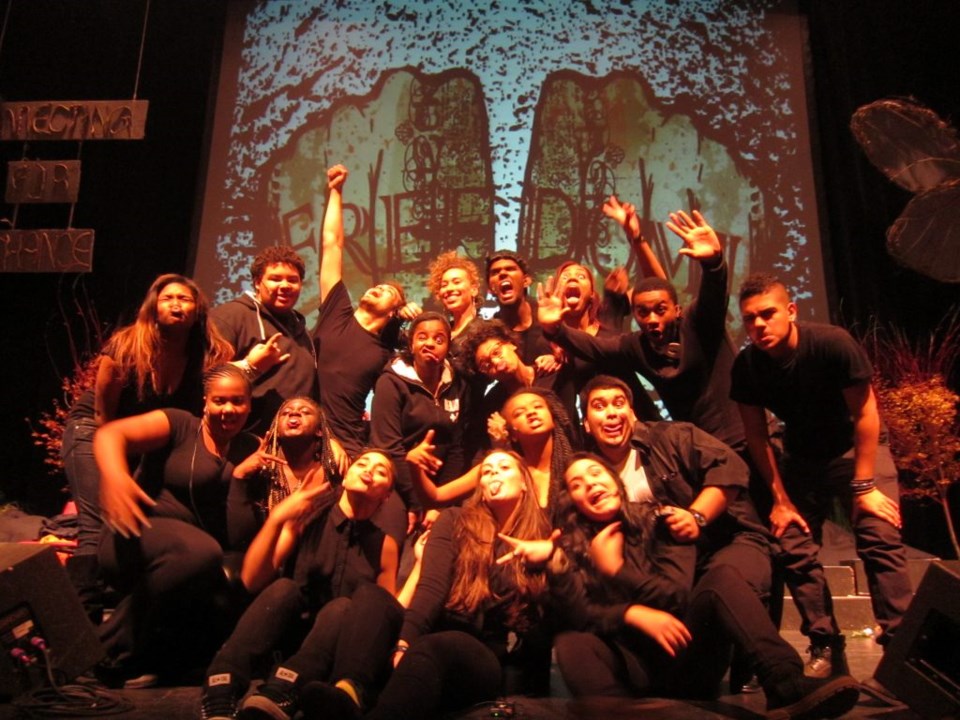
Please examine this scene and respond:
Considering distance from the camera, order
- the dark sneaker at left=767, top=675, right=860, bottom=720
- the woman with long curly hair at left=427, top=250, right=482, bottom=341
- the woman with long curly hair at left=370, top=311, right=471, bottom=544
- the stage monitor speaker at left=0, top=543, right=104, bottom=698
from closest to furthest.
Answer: the dark sneaker at left=767, top=675, right=860, bottom=720, the stage monitor speaker at left=0, top=543, right=104, bottom=698, the woman with long curly hair at left=370, top=311, right=471, bottom=544, the woman with long curly hair at left=427, top=250, right=482, bottom=341

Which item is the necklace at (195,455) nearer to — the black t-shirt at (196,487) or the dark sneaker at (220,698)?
the black t-shirt at (196,487)

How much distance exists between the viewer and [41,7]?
5.33m

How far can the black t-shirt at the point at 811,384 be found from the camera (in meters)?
2.48

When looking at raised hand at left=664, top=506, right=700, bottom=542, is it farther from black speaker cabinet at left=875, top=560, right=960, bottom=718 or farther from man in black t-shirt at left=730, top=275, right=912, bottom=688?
black speaker cabinet at left=875, top=560, right=960, bottom=718

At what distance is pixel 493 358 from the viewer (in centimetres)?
302

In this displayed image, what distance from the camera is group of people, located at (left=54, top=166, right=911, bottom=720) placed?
2107mm

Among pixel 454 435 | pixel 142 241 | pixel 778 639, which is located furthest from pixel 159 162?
pixel 778 639

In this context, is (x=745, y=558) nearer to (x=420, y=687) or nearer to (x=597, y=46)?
(x=420, y=687)

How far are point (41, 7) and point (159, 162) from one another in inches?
52.2

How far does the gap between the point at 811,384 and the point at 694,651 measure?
97 centimetres

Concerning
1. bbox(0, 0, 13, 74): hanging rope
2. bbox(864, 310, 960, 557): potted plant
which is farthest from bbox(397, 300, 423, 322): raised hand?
bbox(0, 0, 13, 74): hanging rope

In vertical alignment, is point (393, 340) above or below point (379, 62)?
below

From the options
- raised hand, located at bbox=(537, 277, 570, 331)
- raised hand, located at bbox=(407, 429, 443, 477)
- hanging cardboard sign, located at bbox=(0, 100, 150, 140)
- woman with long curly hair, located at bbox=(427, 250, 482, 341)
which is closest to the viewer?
raised hand, located at bbox=(407, 429, 443, 477)

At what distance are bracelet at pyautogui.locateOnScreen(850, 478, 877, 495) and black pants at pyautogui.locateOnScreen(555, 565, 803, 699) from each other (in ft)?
1.93
